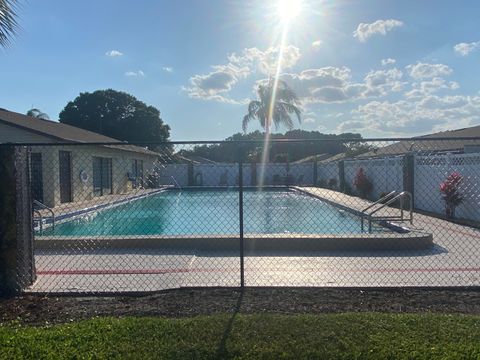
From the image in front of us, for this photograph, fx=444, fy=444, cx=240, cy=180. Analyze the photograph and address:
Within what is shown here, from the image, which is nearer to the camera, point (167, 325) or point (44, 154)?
point (167, 325)

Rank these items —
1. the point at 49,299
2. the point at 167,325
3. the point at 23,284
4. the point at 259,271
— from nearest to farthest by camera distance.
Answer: the point at 167,325, the point at 49,299, the point at 23,284, the point at 259,271

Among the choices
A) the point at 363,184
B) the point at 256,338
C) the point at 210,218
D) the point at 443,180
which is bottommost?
the point at 210,218

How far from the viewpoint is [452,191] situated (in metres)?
13.5

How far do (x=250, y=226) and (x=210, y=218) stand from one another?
12.0 feet

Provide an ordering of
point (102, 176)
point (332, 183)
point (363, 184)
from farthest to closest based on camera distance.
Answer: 1. point (332, 183)
2. point (102, 176)
3. point (363, 184)

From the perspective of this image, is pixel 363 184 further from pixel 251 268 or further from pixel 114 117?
pixel 114 117

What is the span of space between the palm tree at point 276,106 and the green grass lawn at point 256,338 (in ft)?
106

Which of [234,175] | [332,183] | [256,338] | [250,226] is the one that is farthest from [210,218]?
[332,183]

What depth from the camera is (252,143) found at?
5.82 metres

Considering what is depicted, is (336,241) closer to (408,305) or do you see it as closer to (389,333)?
(408,305)

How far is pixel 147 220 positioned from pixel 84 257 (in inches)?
299

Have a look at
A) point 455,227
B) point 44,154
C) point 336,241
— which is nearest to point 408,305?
point 336,241

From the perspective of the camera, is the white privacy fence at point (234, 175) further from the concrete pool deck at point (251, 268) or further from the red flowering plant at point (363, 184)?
the concrete pool deck at point (251, 268)

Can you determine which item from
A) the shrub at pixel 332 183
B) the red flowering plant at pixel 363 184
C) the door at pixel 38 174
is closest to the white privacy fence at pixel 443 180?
the red flowering plant at pixel 363 184
